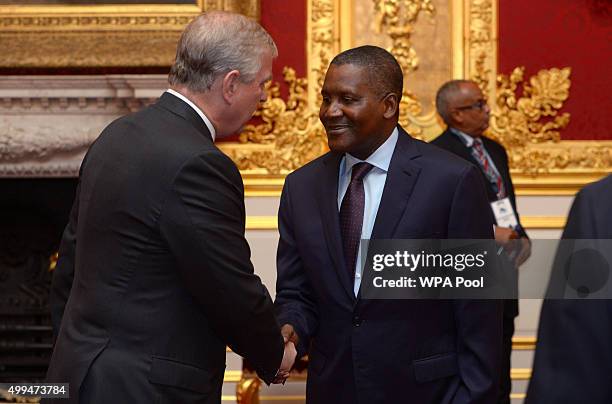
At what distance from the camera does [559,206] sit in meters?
5.69

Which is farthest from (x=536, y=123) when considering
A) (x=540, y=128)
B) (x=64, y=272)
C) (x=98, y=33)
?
(x=64, y=272)

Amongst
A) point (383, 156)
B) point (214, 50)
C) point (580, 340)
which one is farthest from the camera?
point (383, 156)

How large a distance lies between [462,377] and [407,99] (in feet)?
10.4

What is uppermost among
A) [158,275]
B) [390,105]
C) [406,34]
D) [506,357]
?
[390,105]

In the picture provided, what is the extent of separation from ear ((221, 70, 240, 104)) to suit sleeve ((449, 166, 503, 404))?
707 millimetres

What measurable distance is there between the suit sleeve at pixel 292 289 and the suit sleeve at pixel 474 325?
0.41m

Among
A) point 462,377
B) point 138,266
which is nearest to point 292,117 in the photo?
point 462,377

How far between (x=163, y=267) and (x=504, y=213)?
2.92 m

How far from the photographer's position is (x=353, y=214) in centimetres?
284

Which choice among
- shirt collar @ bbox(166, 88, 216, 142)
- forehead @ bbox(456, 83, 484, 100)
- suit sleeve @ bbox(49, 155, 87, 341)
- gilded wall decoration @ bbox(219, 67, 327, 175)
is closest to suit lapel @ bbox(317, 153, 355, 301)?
shirt collar @ bbox(166, 88, 216, 142)

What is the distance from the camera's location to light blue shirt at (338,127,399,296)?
2.83 metres

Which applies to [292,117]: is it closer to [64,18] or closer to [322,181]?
[64,18]

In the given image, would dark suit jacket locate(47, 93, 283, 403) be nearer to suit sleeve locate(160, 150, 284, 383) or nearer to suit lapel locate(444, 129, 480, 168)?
suit sleeve locate(160, 150, 284, 383)

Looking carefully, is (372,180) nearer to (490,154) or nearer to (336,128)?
(336,128)
